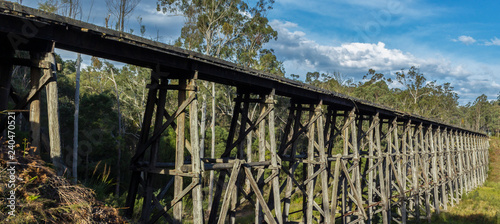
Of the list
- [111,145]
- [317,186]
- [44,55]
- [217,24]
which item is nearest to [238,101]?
[44,55]

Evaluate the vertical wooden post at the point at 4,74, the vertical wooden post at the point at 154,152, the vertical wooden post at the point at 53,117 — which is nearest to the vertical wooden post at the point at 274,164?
the vertical wooden post at the point at 154,152

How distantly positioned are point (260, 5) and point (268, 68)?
16.8ft

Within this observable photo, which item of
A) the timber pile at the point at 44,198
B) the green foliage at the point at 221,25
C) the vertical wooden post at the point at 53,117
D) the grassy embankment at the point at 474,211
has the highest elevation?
the green foliage at the point at 221,25

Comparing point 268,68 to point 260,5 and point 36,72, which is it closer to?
point 260,5

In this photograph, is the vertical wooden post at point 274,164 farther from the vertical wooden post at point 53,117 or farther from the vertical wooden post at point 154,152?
the vertical wooden post at point 53,117

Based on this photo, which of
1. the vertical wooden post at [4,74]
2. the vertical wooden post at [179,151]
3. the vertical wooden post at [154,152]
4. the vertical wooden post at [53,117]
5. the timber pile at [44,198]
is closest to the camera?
the timber pile at [44,198]

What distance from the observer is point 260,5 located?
24250 millimetres

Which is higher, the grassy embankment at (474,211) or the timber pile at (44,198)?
the timber pile at (44,198)

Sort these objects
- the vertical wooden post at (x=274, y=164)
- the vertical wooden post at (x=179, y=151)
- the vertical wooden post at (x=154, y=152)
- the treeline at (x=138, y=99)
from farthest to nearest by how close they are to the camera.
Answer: the treeline at (x=138, y=99), the vertical wooden post at (x=274, y=164), the vertical wooden post at (x=154, y=152), the vertical wooden post at (x=179, y=151)

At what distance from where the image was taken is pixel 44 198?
3.64m

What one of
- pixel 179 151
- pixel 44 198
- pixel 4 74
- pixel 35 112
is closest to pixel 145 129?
pixel 179 151

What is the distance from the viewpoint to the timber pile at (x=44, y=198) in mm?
3436

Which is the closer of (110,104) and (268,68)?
(110,104)

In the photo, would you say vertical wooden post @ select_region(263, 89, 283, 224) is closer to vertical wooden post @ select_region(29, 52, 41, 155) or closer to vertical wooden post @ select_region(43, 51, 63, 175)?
vertical wooden post @ select_region(43, 51, 63, 175)
